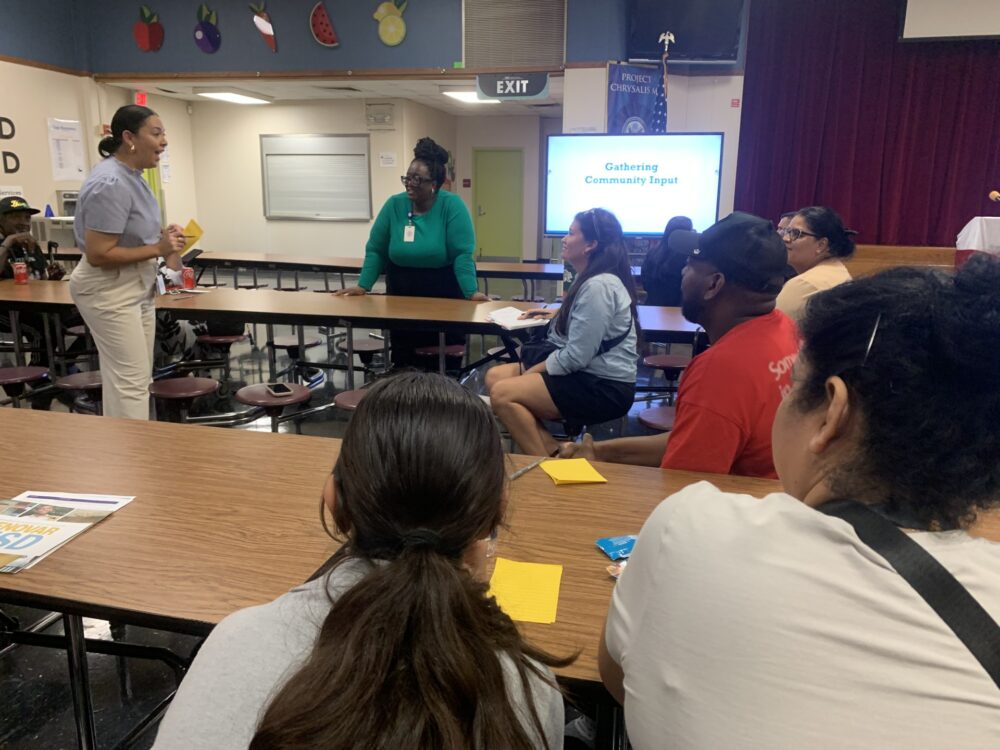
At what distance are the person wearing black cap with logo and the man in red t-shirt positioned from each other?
457 cm

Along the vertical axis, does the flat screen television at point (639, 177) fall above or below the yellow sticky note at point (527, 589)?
above

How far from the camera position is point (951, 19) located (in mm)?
5695

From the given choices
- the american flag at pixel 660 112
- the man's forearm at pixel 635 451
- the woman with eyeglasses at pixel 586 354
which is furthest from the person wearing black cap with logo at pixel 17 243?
the american flag at pixel 660 112

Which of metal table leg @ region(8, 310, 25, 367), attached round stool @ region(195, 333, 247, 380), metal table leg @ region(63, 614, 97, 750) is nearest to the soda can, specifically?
metal table leg @ region(8, 310, 25, 367)

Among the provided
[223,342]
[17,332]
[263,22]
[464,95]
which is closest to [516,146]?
[464,95]

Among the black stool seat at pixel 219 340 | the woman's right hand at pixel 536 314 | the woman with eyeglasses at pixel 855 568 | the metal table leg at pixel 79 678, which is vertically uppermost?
the woman with eyeglasses at pixel 855 568

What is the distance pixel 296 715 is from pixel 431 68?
6537 mm

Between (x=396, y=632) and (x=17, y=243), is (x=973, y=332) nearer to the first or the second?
(x=396, y=632)

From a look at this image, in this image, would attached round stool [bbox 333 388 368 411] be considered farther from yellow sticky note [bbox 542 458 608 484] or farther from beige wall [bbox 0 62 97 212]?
beige wall [bbox 0 62 97 212]

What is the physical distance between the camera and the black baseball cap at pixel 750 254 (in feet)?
5.31

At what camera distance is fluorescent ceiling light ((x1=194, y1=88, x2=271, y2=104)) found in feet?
27.1

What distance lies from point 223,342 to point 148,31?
433 centimetres

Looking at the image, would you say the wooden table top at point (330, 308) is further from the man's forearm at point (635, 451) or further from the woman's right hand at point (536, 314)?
the man's forearm at point (635, 451)

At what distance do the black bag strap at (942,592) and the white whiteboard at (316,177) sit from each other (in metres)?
9.50
